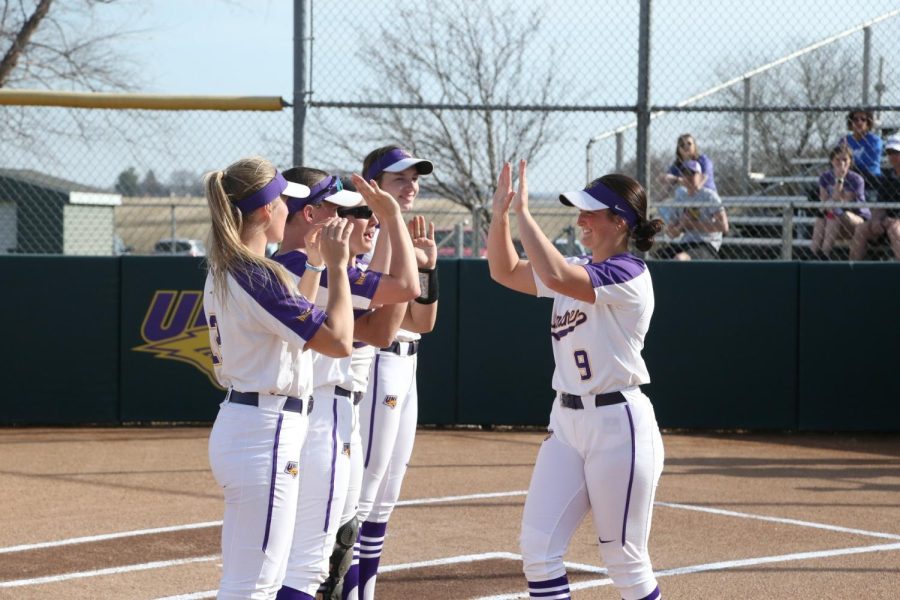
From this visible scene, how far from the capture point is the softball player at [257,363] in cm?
382

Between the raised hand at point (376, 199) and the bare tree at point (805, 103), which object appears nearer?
the raised hand at point (376, 199)

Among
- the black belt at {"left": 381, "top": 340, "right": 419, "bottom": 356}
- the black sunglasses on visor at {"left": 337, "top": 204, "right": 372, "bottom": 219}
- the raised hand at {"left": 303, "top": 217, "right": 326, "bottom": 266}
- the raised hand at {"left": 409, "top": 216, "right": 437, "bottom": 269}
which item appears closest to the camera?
the raised hand at {"left": 303, "top": 217, "right": 326, "bottom": 266}

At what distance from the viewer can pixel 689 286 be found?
11.7m

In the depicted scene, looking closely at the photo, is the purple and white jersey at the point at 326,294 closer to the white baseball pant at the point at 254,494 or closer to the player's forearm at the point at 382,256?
the player's forearm at the point at 382,256

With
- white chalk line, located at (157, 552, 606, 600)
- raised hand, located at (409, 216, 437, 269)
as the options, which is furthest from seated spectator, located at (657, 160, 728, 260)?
raised hand, located at (409, 216, 437, 269)

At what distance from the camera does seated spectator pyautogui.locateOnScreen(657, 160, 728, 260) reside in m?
11.9

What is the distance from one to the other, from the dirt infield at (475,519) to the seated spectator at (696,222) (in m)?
1.90

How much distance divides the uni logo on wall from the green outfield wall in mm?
14

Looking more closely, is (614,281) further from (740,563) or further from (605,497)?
(740,563)

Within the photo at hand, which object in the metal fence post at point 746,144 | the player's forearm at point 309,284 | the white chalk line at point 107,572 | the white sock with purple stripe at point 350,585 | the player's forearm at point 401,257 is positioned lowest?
the white chalk line at point 107,572

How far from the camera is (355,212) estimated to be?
4785mm

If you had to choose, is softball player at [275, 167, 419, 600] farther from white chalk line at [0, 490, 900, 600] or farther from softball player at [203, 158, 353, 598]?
white chalk line at [0, 490, 900, 600]

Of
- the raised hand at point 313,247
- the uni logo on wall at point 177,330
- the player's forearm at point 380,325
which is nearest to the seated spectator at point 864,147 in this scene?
the uni logo on wall at point 177,330

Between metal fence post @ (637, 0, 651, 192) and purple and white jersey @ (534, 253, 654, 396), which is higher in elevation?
metal fence post @ (637, 0, 651, 192)
